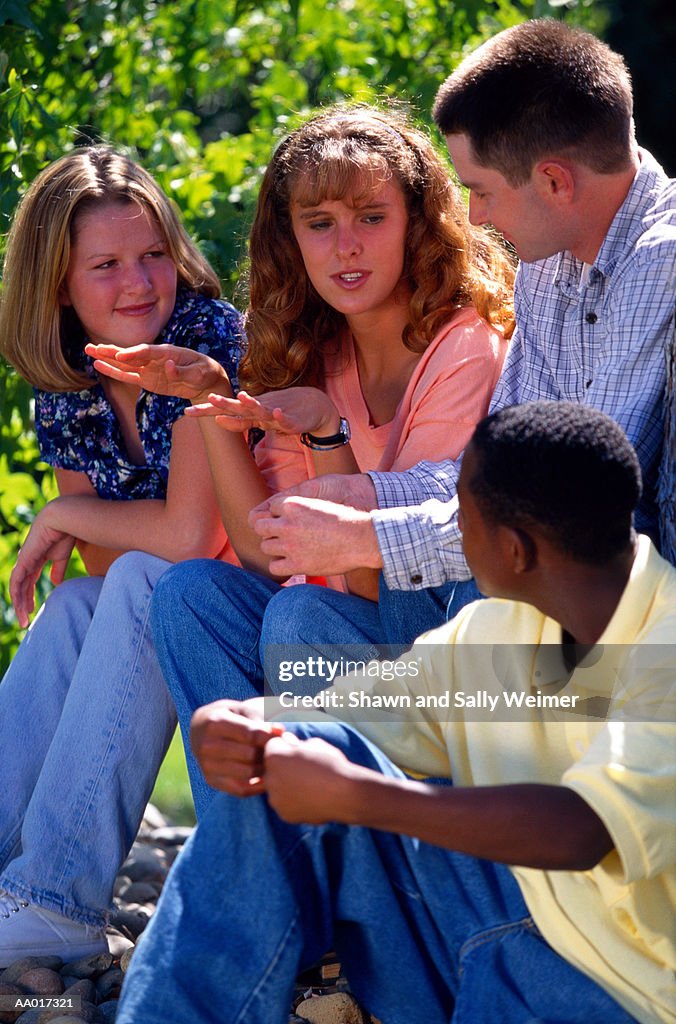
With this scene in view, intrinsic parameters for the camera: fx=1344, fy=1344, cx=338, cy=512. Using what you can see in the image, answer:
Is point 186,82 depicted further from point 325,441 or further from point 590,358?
point 590,358

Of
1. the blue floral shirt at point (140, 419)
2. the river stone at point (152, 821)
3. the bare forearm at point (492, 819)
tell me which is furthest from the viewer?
the river stone at point (152, 821)

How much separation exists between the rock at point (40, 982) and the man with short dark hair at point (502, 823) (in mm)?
812

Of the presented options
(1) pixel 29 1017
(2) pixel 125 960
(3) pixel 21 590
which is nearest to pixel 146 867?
(3) pixel 21 590

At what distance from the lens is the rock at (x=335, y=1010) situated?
2162 mm

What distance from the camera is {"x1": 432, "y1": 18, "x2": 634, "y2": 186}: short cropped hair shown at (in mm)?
2410

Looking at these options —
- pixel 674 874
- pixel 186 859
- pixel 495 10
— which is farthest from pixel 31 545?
pixel 495 10

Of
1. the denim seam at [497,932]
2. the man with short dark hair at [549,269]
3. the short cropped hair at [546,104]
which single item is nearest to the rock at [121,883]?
the man with short dark hair at [549,269]

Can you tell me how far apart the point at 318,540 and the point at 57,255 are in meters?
1.17

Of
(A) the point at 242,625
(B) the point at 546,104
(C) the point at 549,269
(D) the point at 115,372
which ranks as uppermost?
(B) the point at 546,104

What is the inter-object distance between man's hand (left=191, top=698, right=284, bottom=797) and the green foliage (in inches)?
80.4

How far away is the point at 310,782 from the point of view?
1688 millimetres

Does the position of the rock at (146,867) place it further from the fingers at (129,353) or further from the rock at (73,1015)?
the fingers at (129,353)

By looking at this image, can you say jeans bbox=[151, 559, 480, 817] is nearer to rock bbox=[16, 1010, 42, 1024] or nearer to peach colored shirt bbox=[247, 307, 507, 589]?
peach colored shirt bbox=[247, 307, 507, 589]

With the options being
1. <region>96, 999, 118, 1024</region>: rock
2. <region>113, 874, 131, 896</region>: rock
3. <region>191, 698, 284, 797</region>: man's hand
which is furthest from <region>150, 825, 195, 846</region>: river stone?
<region>191, 698, 284, 797</region>: man's hand
